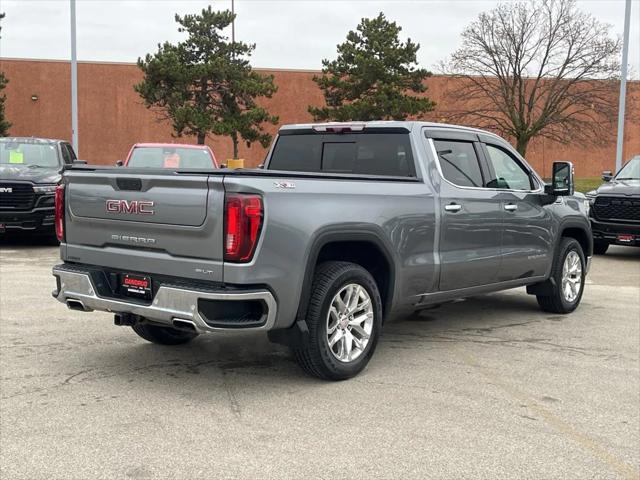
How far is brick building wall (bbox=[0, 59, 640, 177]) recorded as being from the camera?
4350cm

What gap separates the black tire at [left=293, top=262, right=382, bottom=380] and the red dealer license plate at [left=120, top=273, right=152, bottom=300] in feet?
3.50

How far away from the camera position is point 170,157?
14.3 meters

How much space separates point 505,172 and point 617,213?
251 inches

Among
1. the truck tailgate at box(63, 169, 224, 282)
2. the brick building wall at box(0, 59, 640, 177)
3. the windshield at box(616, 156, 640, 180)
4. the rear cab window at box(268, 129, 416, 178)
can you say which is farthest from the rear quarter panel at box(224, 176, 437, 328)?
the brick building wall at box(0, 59, 640, 177)

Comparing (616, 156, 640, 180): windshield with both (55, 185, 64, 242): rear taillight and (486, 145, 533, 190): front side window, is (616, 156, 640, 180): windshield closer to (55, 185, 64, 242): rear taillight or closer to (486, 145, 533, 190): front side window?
(486, 145, 533, 190): front side window

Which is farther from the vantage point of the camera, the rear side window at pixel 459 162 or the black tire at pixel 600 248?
the black tire at pixel 600 248

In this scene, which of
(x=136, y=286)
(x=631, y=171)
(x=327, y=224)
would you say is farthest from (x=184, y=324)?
(x=631, y=171)

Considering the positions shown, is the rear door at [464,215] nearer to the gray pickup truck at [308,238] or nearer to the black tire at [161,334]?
the gray pickup truck at [308,238]

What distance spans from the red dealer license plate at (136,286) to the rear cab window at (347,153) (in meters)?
2.13

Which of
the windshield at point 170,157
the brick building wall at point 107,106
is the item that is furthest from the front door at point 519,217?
the brick building wall at point 107,106

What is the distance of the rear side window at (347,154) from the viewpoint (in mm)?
6109

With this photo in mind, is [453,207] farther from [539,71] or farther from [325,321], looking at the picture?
[539,71]

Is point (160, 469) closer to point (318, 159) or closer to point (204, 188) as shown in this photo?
point (204, 188)

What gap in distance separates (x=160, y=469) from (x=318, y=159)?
138 inches
